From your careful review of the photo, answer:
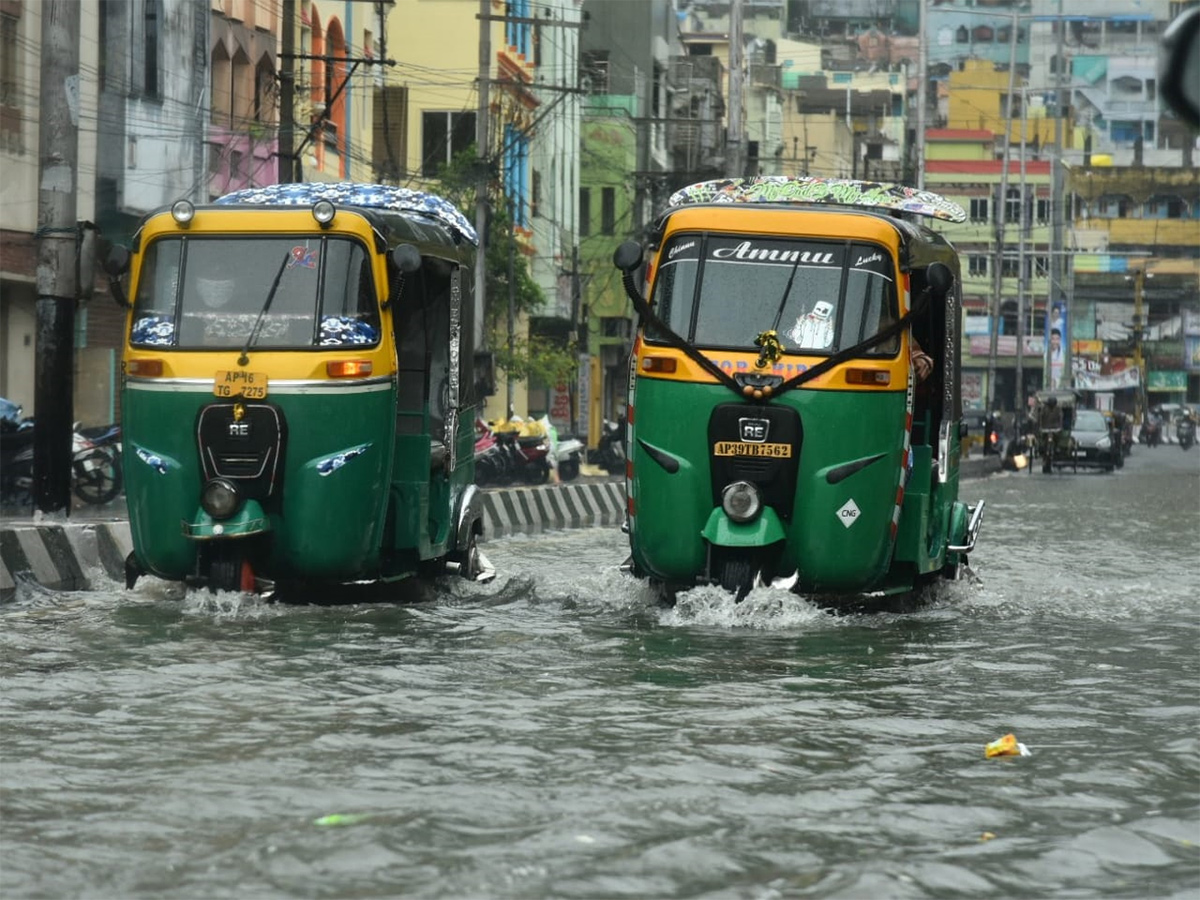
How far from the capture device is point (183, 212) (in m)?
14.1

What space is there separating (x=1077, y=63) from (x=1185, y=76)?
127 meters

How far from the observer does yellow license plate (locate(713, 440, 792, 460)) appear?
13.8m

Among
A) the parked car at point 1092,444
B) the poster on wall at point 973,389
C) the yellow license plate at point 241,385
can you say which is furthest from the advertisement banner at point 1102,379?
the yellow license plate at point 241,385

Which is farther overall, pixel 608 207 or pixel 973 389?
pixel 973 389

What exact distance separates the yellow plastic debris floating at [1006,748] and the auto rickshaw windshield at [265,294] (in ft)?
20.3

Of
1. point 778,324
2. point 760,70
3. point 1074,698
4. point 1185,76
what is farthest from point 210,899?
point 760,70

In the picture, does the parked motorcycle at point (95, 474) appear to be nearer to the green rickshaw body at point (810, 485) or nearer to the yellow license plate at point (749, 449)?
the green rickshaw body at point (810, 485)

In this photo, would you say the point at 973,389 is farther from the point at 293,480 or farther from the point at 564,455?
the point at 293,480

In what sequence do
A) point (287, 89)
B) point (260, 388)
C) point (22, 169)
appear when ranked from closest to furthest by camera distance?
point (260, 388)
point (22, 169)
point (287, 89)

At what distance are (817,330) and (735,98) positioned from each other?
29.1 meters

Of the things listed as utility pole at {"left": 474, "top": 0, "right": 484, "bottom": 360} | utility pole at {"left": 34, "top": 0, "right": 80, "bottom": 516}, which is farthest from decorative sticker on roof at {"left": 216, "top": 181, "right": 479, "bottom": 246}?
utility pole at {"left": 474, "top": 0, "right": 484, "bottom": 360}

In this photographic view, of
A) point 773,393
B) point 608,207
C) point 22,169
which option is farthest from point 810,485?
point 608,207

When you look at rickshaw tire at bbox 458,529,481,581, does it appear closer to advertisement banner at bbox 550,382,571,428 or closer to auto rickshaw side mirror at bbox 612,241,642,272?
auto rickshaw side mirror at bbox 612,241,642,272

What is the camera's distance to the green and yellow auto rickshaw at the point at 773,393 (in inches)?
544
